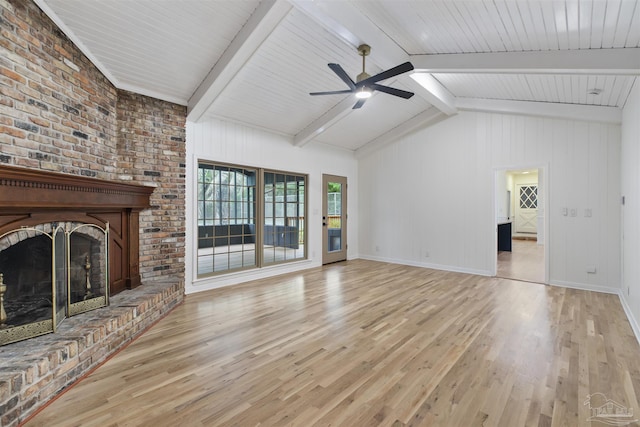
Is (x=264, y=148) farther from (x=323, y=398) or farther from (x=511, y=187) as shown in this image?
(x=511, y=187)

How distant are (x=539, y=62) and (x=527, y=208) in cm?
979

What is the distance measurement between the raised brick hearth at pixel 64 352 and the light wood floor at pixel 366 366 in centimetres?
11

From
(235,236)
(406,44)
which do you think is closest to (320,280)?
(235,236)

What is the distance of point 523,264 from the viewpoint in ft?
22.1

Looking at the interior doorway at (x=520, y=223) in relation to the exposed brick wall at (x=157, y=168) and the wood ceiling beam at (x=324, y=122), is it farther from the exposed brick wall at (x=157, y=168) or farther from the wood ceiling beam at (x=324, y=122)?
the exposed brick wall at (x=157, y=168)

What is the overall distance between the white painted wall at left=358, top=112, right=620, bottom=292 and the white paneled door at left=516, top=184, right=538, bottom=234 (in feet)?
23.3

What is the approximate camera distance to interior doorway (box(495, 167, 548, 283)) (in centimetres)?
667

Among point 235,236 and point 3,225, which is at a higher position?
point 3,225

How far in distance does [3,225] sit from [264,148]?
3.84 m

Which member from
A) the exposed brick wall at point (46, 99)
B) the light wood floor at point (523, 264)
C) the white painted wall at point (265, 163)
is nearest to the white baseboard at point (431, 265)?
the light wood floor at point (523, 264)

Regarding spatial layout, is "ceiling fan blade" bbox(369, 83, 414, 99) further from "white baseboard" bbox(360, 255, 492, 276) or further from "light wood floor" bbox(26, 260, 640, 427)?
"white baseboard" bbox(360, 255, 492, 276)

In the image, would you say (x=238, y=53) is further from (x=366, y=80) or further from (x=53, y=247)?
(x=53, y=247)

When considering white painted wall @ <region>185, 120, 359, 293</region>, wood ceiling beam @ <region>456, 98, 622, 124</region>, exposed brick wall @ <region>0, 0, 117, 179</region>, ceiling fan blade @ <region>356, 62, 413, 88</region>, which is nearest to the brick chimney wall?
exposed brick wall @ <region>0, 0, 117, 179</region>

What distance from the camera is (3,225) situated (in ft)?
7.27
